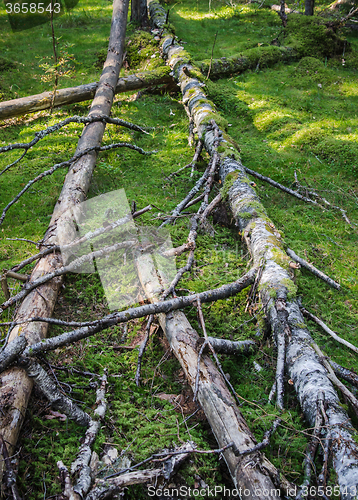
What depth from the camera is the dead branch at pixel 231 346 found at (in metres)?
2.89

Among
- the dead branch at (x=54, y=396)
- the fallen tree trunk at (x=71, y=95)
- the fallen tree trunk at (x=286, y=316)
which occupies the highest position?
the fallen tree trunk at (x=71, y=95)

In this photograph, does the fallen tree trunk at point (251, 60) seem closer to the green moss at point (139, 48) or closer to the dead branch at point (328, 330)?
the green moss at point (139, 48)

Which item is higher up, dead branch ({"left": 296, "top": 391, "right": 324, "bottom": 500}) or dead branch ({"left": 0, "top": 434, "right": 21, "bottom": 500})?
dead branch ({"left": 0, "top": 434, "right": 21, "bottom": 500})

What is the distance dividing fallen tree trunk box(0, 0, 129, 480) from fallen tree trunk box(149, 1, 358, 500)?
6.83ft

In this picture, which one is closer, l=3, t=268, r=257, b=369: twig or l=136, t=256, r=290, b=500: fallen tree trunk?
l=136, t=256, r=290, b=500: fallen tree trunk

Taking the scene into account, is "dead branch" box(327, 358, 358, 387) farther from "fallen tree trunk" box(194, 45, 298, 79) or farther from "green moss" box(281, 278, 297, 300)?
"fallen tree trunk" box(194, 45, 298, 79)

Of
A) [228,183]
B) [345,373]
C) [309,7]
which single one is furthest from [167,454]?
[309,7]

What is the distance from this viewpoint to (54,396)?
2.40 metres

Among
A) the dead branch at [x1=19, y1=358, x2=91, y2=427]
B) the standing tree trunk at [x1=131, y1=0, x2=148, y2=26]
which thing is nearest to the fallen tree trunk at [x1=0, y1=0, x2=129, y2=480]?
the dead branch at [x1=19, y1=358, x2=91, y2=427]

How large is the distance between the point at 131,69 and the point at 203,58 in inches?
89.3

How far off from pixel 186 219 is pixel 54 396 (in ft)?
10.4

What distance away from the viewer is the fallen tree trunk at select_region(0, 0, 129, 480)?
2316 millimetres

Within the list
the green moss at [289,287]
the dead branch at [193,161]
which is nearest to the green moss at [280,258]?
the green moss at [289,287]

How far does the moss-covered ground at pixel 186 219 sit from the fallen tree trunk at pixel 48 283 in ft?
0.63
